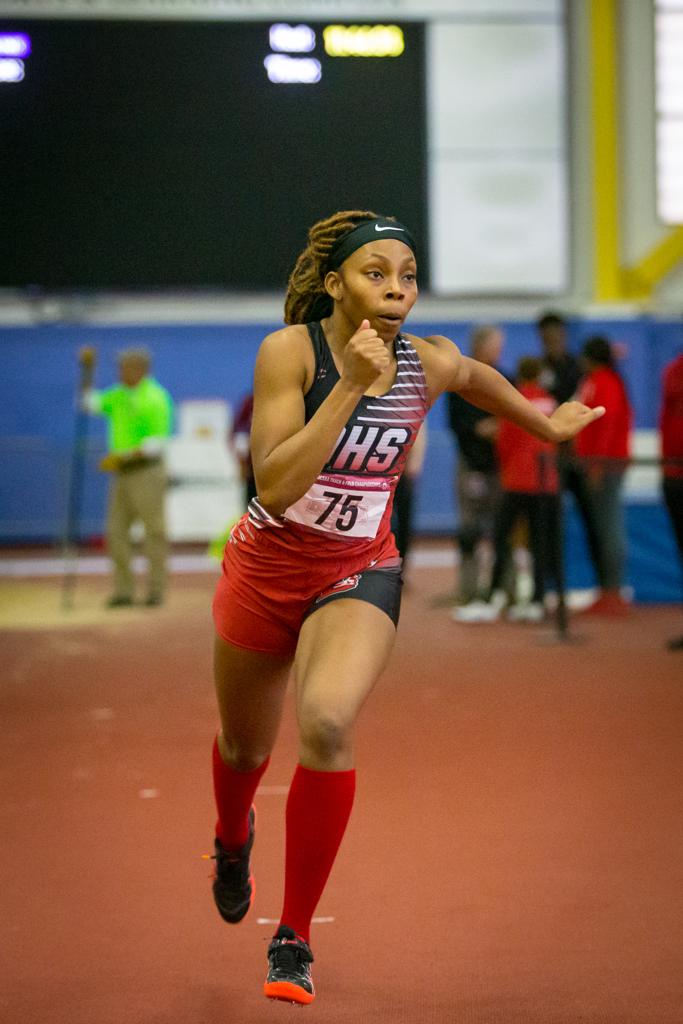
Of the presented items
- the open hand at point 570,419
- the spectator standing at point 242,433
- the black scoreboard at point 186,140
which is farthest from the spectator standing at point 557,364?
the open hand at point 570,419

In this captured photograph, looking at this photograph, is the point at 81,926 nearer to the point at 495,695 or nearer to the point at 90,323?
the point at 495,695

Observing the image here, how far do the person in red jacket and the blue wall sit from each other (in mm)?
7352

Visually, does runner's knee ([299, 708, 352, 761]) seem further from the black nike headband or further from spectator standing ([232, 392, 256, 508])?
spectator standing ([232, 392, 256, 508])

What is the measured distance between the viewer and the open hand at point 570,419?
3.74m

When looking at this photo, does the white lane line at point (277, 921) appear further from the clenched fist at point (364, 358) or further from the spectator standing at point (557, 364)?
the spectator standing at point (557, 364)

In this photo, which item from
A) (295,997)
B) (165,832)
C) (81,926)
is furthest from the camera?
(165,832)

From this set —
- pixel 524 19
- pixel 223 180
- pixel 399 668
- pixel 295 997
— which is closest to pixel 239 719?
pixel 295 997

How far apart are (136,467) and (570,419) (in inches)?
298

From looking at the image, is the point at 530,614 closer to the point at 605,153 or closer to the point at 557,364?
the point at 557,364

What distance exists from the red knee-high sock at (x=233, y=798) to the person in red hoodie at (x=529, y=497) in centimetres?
559

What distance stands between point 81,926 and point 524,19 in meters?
15.0

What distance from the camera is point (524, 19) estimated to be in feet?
54.6

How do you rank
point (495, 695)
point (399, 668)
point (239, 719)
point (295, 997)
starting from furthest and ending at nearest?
point (399, 668) < point (495, 695) < point (239, 719) < point (295, 997)

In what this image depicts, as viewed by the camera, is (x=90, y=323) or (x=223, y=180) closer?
(x=223, y=180)
